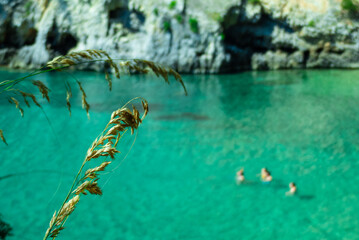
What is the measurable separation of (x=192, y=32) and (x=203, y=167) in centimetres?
1716

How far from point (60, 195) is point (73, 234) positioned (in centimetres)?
236

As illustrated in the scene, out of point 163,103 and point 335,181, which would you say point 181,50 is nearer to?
point 163,103

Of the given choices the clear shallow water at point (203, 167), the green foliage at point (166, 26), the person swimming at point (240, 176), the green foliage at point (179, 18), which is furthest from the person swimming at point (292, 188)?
the green foliage at point (179, 18)

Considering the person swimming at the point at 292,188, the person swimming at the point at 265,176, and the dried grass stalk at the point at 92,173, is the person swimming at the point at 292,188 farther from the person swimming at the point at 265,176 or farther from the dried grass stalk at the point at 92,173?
the dried grass stalk at the point at 92,173

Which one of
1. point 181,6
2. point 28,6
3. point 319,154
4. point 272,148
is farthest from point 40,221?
point 28,6

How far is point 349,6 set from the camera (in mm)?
30828

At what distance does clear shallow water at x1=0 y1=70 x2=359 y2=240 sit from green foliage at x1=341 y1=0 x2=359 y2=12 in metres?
9.48

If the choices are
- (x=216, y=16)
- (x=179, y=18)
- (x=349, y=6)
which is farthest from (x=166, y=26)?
(x=349, y=6)

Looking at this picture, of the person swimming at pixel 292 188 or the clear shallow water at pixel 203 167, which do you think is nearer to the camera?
the clear shallow water at pixel 203 167

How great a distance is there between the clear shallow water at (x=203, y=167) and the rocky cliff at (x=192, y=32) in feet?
21.9

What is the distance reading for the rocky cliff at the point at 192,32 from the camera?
29.8 meters

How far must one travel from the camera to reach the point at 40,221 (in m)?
11.3

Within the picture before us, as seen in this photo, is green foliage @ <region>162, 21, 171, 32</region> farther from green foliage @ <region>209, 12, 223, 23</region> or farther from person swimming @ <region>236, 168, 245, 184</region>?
person swimming @ <region>236, 168, 245, 184</region>

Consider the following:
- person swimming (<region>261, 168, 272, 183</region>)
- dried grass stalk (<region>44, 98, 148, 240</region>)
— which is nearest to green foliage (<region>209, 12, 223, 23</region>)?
person swimming (<region>261, 168, 272, 183</region>)
